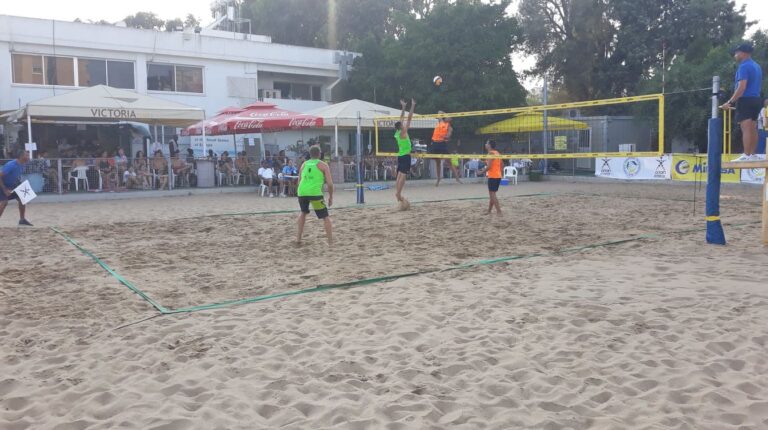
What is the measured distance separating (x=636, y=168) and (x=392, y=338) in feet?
52.2

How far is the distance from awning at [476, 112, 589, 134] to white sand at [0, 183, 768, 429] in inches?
633

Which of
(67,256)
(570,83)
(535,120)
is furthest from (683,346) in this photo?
(570,83)

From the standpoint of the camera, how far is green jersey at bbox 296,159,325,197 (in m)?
7.92

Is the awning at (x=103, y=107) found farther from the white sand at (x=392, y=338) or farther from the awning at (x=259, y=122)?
the white sand at (x=392, y=338)

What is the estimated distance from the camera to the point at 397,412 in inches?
124

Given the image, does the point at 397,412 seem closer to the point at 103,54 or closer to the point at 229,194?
the point at 229,194

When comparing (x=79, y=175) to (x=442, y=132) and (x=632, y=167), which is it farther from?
(x=632, y=167)

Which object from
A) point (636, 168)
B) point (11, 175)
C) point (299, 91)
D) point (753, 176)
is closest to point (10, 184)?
point (11, 175)

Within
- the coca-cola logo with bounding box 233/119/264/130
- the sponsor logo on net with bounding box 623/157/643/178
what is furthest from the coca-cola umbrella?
the sponsor logo on net with bounding box 623/157/643/178

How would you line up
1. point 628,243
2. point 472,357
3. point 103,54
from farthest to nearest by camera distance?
point 103,54 → point 628,243 → point 472,357

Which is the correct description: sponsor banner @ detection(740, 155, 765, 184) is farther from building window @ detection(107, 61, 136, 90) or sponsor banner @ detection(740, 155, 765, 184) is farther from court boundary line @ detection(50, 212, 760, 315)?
building window @ detection(107, 61, 136, 90)

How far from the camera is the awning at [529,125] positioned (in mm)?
23703

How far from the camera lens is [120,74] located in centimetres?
2270

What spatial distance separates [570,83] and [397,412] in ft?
103
